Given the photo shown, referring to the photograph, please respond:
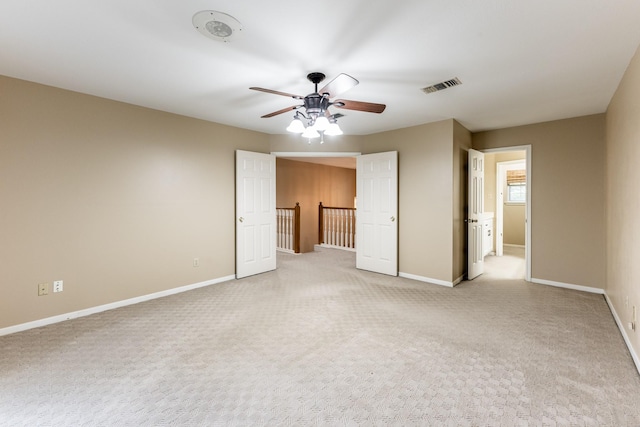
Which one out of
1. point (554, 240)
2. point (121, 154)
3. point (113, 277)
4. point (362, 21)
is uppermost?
point (362, 21)

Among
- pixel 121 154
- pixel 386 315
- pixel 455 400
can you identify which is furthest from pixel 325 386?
pixel 121 154

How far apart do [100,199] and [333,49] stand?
3.02 meters

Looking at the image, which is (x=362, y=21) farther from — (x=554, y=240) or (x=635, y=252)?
(x=554, y=240)

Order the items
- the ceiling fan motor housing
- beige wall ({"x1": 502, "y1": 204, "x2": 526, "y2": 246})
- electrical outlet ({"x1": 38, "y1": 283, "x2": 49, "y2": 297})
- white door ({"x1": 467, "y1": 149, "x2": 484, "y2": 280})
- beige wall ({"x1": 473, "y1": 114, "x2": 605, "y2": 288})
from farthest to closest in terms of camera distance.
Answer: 1. beige wall ({"x1": 502, "y1": 204, "x2": 526, "y2": 246})
2. white door ({"x1": 467, "y1": 149, "x2": 484, "y2": 280})
3. beige wall ({"x1": 473, "y1": 114, "x2": 605, "y2": 288})
4. electrical outlet ({"x1": 38, "y1": 283, "x2": 49, "y2": 297})
5. the ceiling fan motor housing

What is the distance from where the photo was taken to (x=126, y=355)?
2479 mm

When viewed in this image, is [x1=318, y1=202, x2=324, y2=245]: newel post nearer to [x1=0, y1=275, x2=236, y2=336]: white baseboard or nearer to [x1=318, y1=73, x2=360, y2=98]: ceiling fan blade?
[x1=0, y1=275, x2=236, y2=336]: white baseboard

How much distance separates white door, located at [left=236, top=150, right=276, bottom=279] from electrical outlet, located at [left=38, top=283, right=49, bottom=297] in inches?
89.3

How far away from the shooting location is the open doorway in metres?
4.73

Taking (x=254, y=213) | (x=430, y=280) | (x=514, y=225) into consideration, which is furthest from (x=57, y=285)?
(x=514, y=225)

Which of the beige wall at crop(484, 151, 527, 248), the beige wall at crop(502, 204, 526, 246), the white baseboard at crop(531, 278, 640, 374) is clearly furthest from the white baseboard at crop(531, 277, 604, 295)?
the beige wall at crop(502, 204, 526, 246)

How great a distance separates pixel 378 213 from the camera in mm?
5172

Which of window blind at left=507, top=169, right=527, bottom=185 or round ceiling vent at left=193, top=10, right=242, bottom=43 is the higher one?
round ceiling vent at left=193, top=10, right=242, bottom=43

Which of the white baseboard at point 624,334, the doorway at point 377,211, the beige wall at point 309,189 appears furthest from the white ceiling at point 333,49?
the beige wall at point 309,189

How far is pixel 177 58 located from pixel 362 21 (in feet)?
5.09
